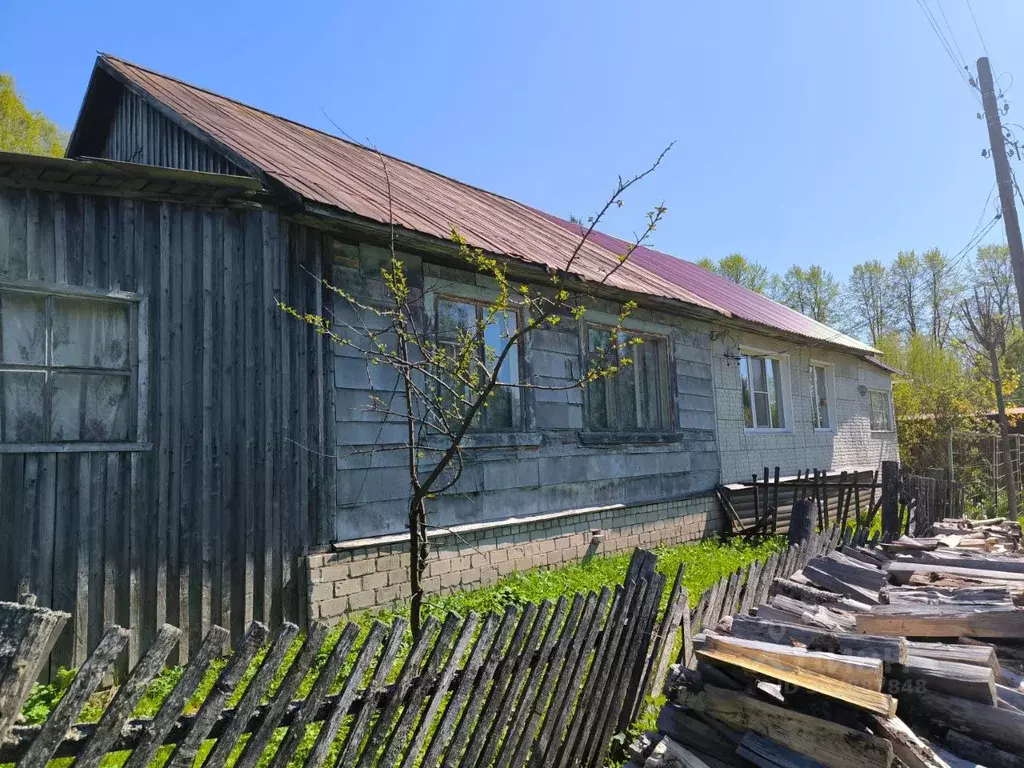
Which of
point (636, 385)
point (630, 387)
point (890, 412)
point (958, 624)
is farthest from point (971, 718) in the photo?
point (890, 412)

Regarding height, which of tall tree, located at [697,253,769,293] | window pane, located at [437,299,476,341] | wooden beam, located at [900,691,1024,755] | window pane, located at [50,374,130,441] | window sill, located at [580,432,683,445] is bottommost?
wooden beam, located at [900,691,1024,755]

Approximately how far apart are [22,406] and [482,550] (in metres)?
4.21

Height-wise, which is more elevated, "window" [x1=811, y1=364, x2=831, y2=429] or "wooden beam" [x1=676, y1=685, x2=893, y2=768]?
"window" [x1=811, y1=364, x2=831, y2=429]

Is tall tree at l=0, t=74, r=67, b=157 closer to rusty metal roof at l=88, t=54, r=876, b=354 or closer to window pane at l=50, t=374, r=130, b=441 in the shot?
rusty metal roof at l=88, t=54, r=876, b=354

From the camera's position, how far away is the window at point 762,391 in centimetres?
1290

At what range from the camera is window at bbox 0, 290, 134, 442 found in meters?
4.80

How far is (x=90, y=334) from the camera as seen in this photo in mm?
5105

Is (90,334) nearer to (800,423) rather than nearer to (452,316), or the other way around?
(452,316)

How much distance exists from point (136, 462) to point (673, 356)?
24.6 feet

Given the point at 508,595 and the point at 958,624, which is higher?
the point at 958,624

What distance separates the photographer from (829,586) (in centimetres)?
511

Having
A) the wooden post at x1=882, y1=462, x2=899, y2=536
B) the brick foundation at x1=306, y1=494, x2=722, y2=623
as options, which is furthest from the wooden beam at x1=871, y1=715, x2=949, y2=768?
the wooden post at x1=882, y1=462, x2=899, y2=536

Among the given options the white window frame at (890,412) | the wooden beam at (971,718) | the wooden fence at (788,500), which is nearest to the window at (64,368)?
the wooden beam at (971,718)

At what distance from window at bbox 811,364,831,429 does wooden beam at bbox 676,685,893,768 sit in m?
13.2
